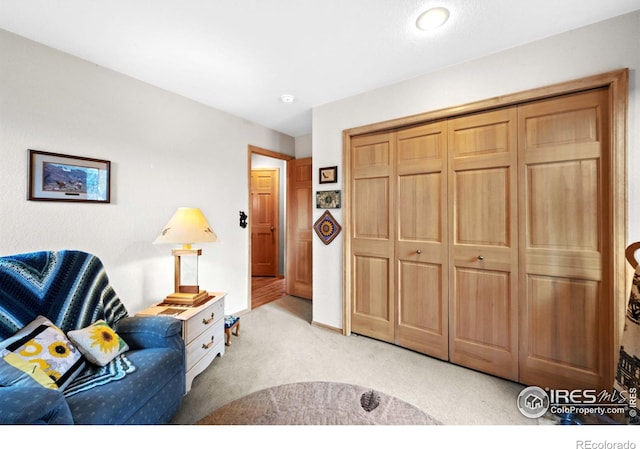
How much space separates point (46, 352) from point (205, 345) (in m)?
0.94

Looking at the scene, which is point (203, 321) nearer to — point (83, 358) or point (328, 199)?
point (83, 358)

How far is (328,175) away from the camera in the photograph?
2.72 metres

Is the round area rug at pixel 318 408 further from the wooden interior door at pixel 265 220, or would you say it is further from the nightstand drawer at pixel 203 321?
the wooden interior door at pixel 265 220

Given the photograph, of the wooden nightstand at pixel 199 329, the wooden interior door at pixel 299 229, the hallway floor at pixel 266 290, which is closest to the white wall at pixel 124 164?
the hallway floor at pixel 266 290

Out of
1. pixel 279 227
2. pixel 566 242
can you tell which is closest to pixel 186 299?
pixel 566 242

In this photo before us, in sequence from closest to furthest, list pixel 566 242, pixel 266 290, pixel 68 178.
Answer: pixel 566 242 < pixel 68 178 < pixel 266 290

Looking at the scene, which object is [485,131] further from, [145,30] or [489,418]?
[145,30]

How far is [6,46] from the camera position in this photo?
1642 millimetres

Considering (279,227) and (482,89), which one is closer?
(482,89)

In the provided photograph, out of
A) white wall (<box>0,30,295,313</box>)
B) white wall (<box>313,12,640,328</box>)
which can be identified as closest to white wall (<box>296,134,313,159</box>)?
white wall (<box>0,30,295,313</box>)

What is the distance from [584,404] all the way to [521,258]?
0.93 m

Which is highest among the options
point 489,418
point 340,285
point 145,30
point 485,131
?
point 145,30

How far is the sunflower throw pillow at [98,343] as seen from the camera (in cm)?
133
